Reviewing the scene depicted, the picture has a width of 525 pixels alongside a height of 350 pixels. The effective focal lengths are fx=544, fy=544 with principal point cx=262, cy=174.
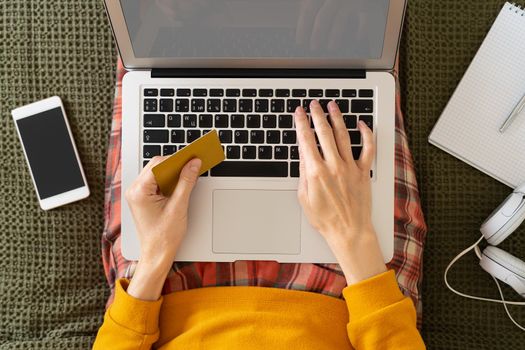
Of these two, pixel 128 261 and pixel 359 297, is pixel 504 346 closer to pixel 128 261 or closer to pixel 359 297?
pixel 359 297

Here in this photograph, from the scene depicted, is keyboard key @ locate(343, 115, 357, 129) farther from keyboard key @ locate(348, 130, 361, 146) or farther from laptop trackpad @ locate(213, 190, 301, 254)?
laptop trackpad @ locate(213, 190, 301, 254)

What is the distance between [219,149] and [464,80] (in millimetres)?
495

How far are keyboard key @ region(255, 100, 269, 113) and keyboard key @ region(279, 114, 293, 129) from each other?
1.0 inches

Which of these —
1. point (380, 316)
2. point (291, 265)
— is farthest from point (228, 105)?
point (380, 316)

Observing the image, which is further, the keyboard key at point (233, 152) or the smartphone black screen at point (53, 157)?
the smartphone black screen at point (53, 157)

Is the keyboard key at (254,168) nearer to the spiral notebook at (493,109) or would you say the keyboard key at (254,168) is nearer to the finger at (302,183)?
the finger at (302,183)

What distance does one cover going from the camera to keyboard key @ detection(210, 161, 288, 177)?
0.81m

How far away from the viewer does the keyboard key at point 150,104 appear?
818 mm

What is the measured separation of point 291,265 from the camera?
2.87 feet

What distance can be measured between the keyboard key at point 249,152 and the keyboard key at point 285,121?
0.05m

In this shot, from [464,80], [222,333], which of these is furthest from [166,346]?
[464,80]

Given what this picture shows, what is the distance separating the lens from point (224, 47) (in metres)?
0.78

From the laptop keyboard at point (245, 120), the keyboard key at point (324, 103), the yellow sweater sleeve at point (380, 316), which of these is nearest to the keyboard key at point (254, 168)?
the laptop keyboard at point (245, 120)

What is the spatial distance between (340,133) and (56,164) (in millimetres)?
541
